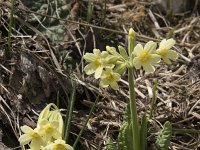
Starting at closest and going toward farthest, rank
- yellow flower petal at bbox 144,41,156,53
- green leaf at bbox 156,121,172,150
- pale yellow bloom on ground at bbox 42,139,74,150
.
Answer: pale yellow bloom on ground at bbox 42,139,74,150, yellow flower petal at bbox 144,41,156,53, green leaf at bbox 156,121,172,150

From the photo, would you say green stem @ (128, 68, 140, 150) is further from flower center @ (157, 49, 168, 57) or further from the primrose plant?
flower center @ (157, 49, 168, 57)

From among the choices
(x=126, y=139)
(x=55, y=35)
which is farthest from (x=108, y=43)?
(x=126, y=139)

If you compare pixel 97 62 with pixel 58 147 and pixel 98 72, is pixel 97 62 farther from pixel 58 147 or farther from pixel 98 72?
pixel 58 147

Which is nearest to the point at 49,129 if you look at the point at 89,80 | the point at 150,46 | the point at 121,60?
the point at 121,60

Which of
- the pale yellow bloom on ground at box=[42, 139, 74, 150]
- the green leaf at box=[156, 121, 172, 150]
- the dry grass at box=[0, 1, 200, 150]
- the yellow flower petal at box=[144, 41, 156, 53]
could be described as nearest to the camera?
the pale yellow bloom on ground at box=[42, 139, 74, 150]

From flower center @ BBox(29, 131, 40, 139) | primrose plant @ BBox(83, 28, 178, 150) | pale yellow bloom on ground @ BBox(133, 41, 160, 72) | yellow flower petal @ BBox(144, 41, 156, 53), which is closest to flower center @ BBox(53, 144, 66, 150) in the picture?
flower center @ BBox(29, 131, 40, 139)

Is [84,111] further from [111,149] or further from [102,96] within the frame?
[111,149]

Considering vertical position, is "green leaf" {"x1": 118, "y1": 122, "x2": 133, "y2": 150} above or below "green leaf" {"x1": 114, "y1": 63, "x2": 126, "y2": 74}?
below

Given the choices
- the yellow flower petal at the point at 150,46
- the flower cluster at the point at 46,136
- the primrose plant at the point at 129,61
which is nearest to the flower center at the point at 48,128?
the flower cluster at the point at 46,136
